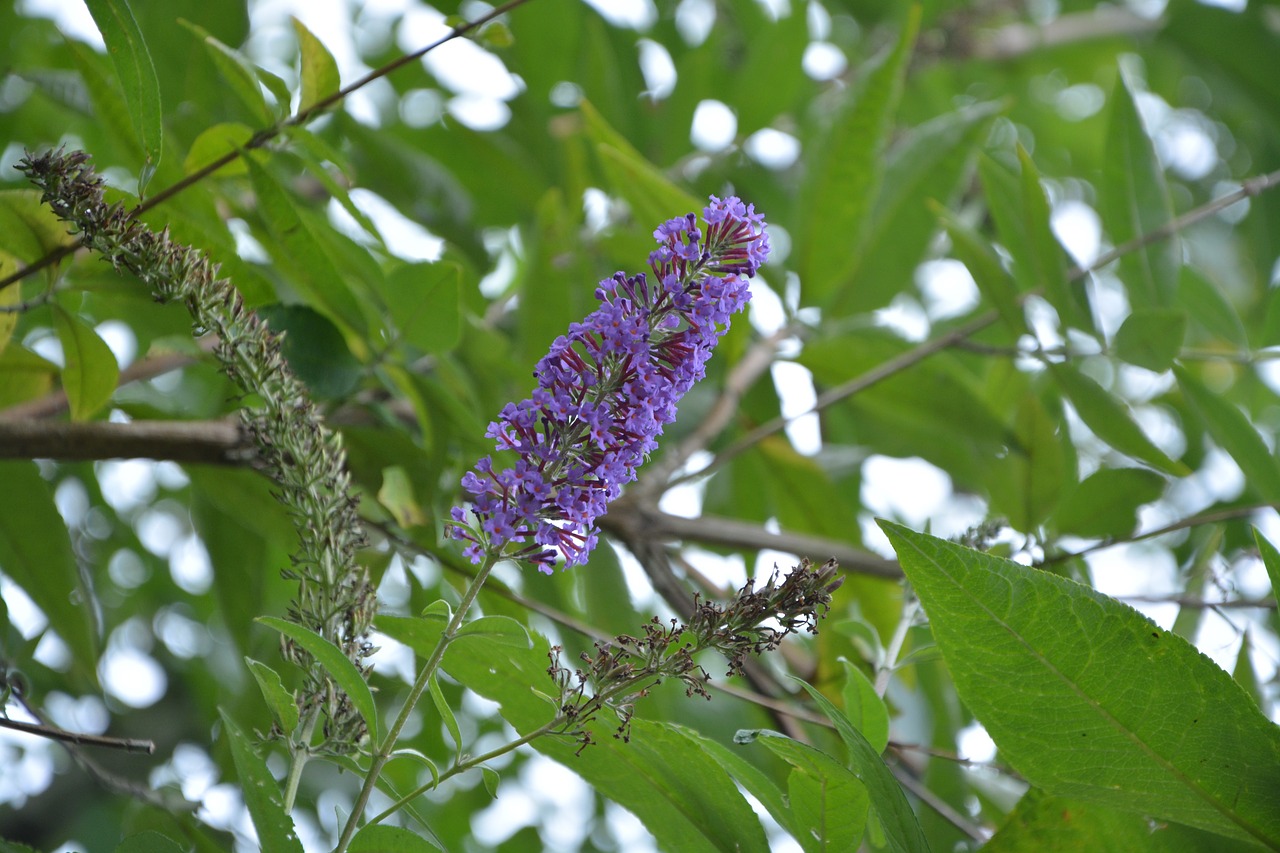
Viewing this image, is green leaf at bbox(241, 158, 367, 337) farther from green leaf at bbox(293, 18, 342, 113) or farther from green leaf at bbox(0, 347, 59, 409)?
green leaf at bbox(0, 347, 59, 409)

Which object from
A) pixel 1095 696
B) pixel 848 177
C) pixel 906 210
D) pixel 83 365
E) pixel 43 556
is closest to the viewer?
pixel 1095 696

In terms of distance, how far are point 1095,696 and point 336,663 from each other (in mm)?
592

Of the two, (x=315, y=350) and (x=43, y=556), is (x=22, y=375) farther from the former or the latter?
(x=315, y=350)

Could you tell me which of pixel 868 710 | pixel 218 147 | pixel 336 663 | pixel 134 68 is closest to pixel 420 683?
pixel 336 663

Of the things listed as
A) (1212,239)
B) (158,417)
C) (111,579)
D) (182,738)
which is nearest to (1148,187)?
(158,417)

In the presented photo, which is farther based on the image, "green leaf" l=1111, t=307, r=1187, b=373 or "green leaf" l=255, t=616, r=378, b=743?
"green leaf" l=1111, t=307, r=1187, b=373

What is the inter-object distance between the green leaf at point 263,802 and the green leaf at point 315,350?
1.63 ft

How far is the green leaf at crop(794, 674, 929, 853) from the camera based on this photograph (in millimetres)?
817

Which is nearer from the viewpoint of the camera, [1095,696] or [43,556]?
[1095,696]

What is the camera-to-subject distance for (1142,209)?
152 centimetres

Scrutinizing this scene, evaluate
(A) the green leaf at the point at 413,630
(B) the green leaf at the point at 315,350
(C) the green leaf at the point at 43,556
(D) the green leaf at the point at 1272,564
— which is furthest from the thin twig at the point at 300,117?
(D) the green leaf at the point at 1272,564

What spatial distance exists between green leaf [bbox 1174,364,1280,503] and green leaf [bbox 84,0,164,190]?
122 cm

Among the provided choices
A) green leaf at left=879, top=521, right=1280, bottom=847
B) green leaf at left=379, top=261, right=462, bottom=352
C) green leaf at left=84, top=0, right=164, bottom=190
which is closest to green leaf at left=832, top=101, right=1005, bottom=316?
green leaf at left=379, top=261, right=462, bottom=352

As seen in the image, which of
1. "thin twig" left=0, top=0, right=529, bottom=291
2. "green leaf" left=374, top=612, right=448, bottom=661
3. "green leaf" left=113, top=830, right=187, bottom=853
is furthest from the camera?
"thin twig" left=0, top=0, right=529, bottom=291
